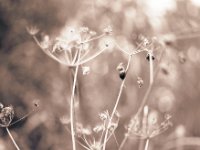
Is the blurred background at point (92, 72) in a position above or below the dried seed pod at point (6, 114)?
above

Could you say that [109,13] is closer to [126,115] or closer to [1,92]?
[126,115]

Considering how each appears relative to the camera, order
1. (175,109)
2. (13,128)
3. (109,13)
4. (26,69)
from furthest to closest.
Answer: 1. (175,109)
2. (109,13)
3. (26,69)
4. (13,128)

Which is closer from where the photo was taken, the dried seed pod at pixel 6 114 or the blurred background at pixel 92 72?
the dried seed pod at pixel 6 114

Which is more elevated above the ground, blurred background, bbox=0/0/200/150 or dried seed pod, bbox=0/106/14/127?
blurred background, bbox=0/0/200/150

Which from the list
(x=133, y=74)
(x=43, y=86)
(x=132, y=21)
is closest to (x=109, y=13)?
(x=132, y=21)

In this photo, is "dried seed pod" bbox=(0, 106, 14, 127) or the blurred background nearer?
"dried seed pod" bbox=(0, 106, 14, 127)

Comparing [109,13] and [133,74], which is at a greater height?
[109,13]

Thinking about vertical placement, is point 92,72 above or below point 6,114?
above

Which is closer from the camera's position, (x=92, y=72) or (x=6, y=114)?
(x=6, y=114)
